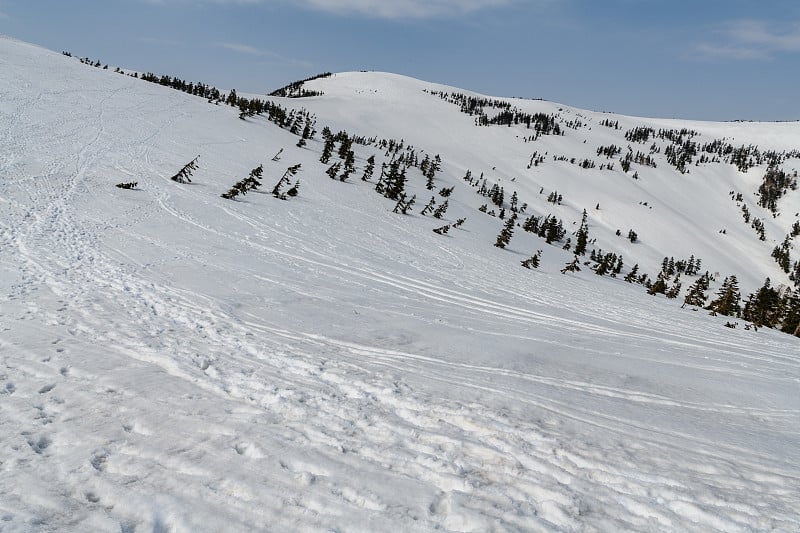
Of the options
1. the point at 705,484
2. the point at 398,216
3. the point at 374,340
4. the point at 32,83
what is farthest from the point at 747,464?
the point at 32,83

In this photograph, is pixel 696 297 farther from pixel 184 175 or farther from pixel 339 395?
pixel 184 175

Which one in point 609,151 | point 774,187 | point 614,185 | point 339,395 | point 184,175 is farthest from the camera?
point 609,151

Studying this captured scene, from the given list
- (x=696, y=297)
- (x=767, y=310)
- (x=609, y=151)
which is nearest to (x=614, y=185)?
(x=609, y=151)

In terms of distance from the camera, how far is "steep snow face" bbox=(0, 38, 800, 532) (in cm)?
402

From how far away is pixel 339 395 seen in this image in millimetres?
6191

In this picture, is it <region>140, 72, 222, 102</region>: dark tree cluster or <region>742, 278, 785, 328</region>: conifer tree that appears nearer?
<region>742, 278, 785, 328</region>: conifer tree

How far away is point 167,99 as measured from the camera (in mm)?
57562

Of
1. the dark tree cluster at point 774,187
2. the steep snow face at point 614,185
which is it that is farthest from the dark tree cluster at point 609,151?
the dark tree cluster at point 774,187

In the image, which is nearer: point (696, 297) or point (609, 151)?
point (696, 297)

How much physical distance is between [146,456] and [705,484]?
603 cm

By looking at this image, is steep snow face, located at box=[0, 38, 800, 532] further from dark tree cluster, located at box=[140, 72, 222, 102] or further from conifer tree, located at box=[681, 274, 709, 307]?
dark tree cluster, located at box=[140, 72, 222, 102]

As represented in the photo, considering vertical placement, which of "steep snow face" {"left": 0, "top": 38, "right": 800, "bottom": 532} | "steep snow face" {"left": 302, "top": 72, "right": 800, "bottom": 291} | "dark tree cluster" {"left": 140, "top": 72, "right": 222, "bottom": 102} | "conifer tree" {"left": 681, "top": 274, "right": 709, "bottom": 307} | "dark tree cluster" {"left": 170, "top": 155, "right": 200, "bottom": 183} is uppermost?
"steep snow face" {"left": 302, "top": 72, "right": 800, "bottom": 291}

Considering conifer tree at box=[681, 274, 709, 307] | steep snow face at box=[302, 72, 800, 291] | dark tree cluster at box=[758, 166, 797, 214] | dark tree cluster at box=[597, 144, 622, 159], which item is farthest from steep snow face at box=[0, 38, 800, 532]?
dark tree cluster at box=[758, 166, 797, 214]

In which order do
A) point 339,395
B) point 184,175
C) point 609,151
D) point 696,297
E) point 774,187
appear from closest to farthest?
point 339,395 < point 184,175 < point 696,297 < point 774,187 < point 609,151
